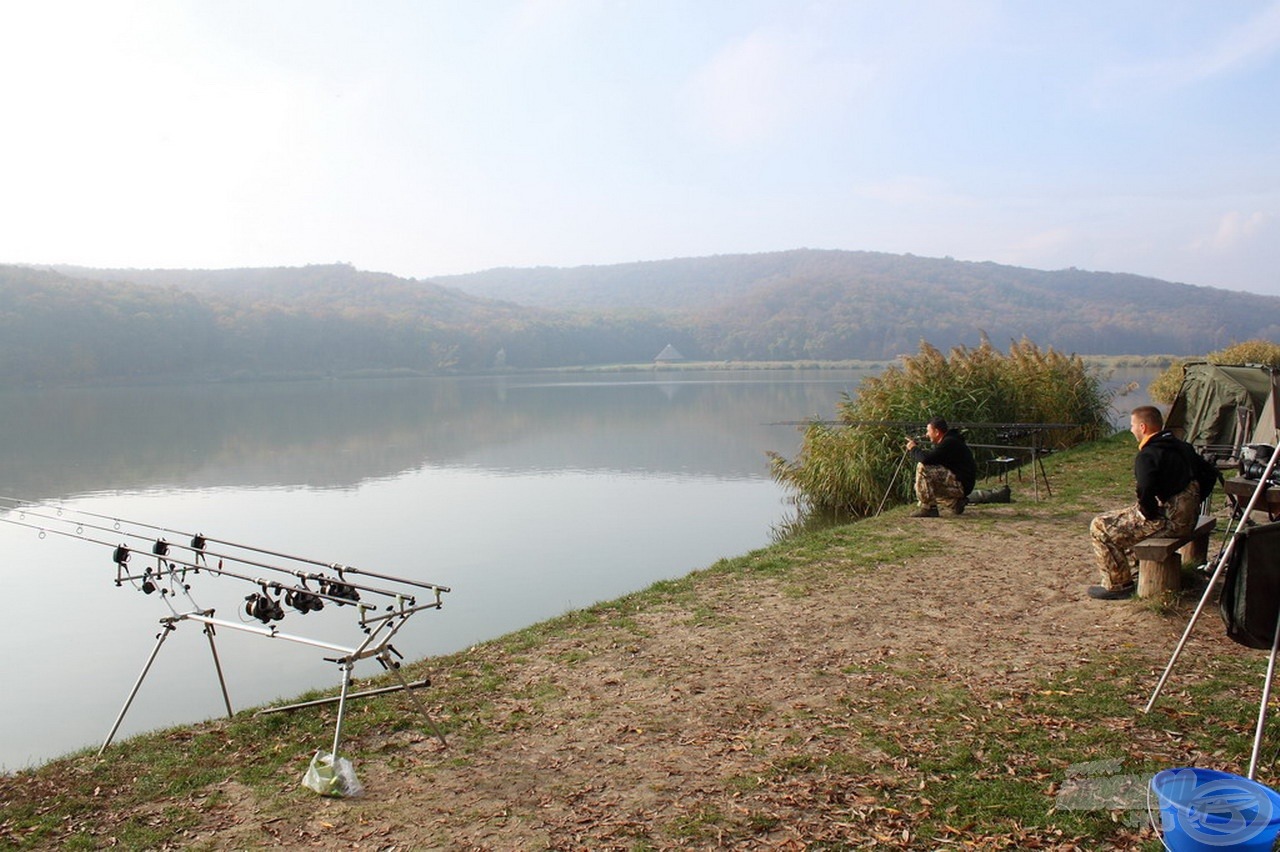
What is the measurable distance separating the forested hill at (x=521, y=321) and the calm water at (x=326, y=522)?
3868 cm

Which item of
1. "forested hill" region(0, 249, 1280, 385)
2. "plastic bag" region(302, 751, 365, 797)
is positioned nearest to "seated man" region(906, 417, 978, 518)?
"plastic bag" region(302, 751, 365, 797)

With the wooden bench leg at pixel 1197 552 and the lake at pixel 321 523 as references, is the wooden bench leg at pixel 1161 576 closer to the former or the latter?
the wooden bench leg at pixel 1197 552

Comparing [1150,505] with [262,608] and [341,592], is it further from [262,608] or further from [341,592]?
[262,608]

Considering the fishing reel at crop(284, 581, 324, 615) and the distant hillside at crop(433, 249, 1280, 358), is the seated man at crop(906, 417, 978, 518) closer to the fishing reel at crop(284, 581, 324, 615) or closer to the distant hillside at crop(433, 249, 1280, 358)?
the fishing reel at crop(284, 581, 324, 615)

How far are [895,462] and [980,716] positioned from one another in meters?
8.21

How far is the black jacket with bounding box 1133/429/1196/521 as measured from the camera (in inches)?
212

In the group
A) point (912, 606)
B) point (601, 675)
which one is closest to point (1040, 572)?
point (912, 606)

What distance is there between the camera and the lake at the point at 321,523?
6.97 metres

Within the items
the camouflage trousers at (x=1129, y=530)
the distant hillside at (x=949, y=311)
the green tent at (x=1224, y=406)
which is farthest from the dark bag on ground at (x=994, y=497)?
the distant hillside at (x=949, y=311)

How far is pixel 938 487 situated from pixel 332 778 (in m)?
7.28

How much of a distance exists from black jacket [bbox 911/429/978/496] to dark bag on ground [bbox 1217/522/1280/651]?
6.05 meters

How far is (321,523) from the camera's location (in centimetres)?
1350

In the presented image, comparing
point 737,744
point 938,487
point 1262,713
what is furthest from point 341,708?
point 938,487

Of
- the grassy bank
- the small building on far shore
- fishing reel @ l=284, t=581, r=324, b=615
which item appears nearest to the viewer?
the grassy bank
